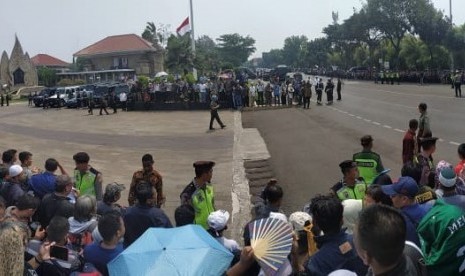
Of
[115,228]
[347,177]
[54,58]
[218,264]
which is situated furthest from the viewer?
[54,58]

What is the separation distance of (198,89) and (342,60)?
86744 millimetres

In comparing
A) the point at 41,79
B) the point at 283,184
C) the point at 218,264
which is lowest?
the point at 283,184

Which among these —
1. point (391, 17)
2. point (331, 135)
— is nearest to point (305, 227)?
point (331, 135)

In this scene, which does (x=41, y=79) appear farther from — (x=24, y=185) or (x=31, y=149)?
(x=24, y=185)

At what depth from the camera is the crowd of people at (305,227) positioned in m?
3.00

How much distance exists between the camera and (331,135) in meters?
20.4

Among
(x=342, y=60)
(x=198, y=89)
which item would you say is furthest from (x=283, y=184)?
(x=342, y=60)

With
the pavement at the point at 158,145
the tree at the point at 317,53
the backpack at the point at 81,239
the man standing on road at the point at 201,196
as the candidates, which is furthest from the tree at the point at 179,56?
the tree at the point at 317,53

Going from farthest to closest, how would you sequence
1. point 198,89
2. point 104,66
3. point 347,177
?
point 104,66 < point 198,89 < point 347,177

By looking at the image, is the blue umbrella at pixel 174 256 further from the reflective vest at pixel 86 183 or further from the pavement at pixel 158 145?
the pavement at pixel 158 145

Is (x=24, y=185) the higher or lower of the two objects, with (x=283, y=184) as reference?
higher

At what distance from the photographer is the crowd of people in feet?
9.86

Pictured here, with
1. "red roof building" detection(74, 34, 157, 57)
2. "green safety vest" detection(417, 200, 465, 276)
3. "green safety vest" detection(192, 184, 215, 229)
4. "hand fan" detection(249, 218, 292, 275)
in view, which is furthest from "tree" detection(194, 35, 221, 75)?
"green safety vest" detection(417, 200, 465, 276)

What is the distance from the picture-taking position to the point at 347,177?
6.82 m
